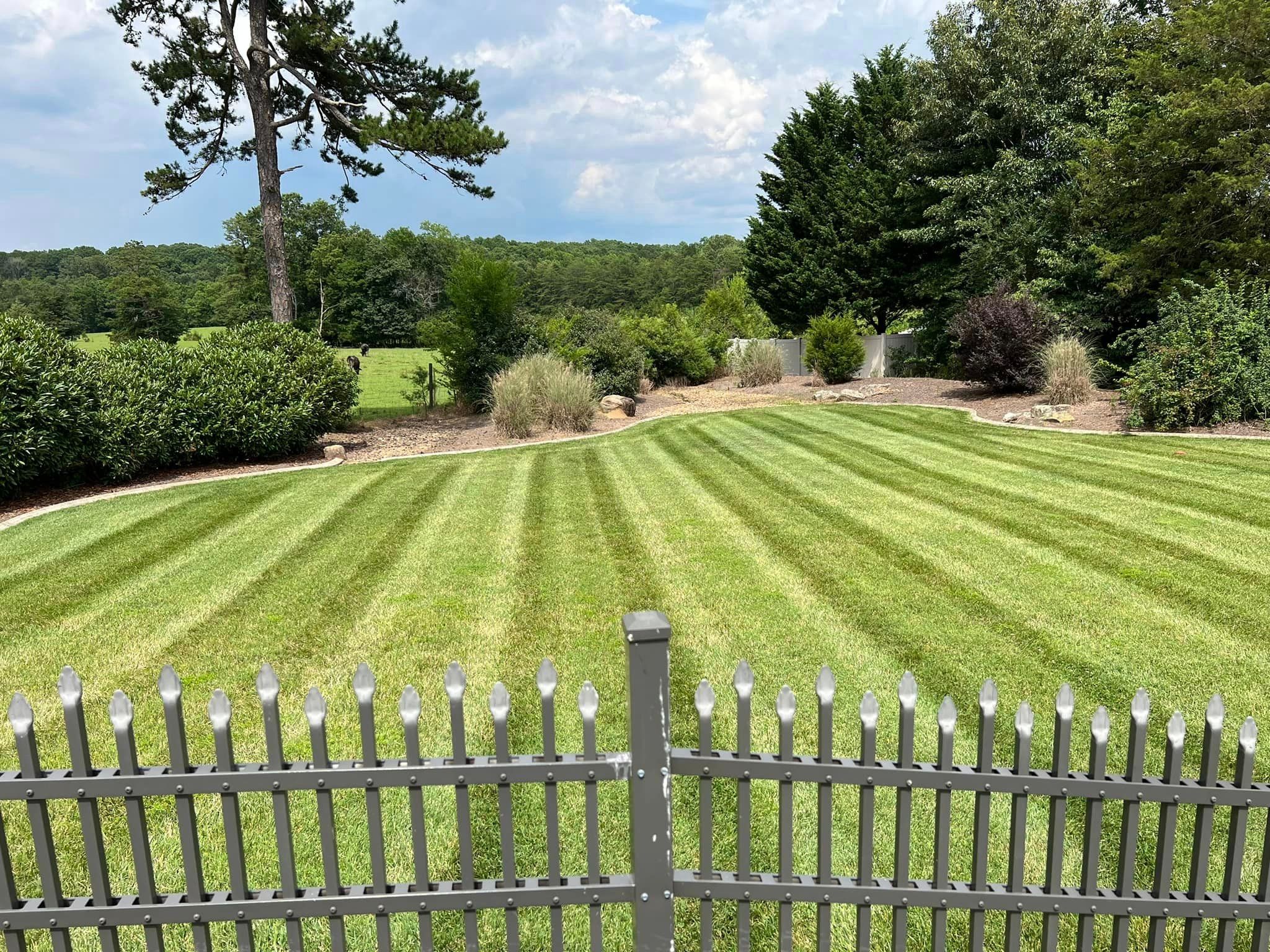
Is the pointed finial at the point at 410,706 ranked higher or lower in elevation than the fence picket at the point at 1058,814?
higher

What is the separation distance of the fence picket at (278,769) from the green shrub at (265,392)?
37.6 feet

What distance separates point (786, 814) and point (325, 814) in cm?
118

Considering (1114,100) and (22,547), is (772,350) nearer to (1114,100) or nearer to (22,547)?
(1114,100)

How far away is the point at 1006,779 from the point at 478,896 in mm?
1431

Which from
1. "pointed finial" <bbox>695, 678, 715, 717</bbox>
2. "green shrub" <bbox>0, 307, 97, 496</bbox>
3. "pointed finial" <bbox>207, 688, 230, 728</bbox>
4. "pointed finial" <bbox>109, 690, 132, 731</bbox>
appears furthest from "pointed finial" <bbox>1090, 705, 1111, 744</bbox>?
"green shrub" <bbox>0, 307, 97, 496</bbox>

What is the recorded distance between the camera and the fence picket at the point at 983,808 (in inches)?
81.9

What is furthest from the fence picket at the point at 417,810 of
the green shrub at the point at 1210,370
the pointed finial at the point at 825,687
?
the green shrub at the point at 1210,370

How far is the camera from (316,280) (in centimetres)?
5003

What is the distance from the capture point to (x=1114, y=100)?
1772 cm

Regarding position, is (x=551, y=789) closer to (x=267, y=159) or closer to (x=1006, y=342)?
(x=1006, y=342)

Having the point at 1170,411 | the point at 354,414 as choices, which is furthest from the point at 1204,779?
the point at 354,414

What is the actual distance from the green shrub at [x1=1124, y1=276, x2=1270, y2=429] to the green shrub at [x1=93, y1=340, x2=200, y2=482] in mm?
14174

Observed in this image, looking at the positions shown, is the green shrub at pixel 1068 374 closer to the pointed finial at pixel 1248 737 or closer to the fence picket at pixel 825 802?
the pointed finial at pixel 1248 737

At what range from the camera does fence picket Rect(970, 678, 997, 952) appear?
208 centimetres
